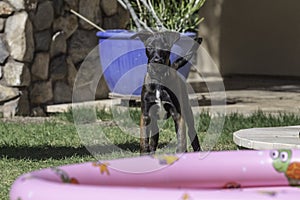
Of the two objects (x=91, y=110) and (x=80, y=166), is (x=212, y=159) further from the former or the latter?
(x=91, y=110)

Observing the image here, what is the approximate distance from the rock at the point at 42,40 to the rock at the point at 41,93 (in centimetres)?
36

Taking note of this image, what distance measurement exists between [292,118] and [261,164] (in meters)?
4.22

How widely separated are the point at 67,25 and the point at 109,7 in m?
0.67

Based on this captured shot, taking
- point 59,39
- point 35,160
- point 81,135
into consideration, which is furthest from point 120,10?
point 35,160

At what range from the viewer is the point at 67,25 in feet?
29.1

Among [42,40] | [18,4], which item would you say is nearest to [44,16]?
[42,40]

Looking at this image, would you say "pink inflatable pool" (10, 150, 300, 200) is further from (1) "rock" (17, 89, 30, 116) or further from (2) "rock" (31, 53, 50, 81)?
(2) "rock" (31, 53, 50, 81)

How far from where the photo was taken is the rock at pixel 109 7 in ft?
30.4

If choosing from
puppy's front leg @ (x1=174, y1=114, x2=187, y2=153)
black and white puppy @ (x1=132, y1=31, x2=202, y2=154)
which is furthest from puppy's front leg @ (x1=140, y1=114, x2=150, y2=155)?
puppy's front leg @ (x1=174, y1=114, x2=187, y2=153)

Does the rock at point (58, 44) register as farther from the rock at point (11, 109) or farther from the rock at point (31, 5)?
the rock at point (11, 109)

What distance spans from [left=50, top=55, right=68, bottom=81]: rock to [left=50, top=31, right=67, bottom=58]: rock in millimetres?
61

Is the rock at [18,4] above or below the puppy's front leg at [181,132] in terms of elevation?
above

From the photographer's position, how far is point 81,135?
7.13 meters

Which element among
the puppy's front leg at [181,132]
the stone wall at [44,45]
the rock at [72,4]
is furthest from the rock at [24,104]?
the puppy's front leg at [181,132]
